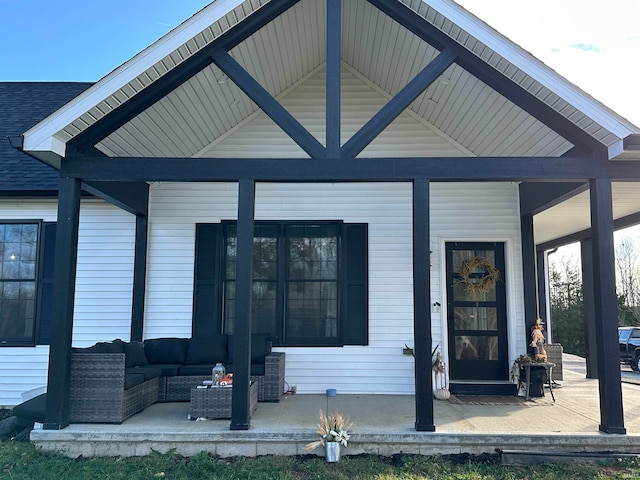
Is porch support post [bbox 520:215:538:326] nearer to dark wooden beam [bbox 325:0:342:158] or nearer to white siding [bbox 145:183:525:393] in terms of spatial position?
white siding [bbox 145:183:525:393]

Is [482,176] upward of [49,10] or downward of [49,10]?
downward

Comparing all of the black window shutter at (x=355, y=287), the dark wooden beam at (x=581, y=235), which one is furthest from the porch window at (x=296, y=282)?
the dark wooden beam at (x=581, y=235)

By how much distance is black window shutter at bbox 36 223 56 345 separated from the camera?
6.83 meters

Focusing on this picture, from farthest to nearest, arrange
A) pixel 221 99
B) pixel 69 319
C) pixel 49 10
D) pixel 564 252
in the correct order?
pixel 564 252, pixel 49 10, pixel 221 99, pixel 69 319

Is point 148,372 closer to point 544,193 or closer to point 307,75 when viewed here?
point 307,75

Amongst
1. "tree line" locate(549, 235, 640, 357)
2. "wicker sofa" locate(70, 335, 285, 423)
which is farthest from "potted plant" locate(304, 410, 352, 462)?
"tree line" locate(549, 235, 640, 357)

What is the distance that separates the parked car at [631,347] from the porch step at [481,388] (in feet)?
24.0

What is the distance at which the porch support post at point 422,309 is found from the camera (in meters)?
4.67

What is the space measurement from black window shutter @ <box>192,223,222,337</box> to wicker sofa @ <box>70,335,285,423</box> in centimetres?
34

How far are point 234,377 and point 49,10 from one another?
13.0m

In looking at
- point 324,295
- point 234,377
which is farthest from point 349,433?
point 324,295

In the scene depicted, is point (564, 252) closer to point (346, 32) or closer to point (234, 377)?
point (346, 32)

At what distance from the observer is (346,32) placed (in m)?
6.61

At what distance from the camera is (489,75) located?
5.12 metres
